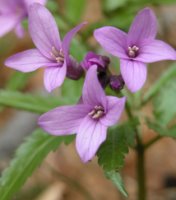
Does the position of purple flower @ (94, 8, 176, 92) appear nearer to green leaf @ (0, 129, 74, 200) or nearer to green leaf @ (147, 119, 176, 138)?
green leaf @ (147, 119, 176, 138)

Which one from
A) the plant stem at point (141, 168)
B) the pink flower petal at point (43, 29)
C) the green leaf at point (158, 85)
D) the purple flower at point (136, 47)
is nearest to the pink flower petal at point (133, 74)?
the purple flower at point (136, 47)

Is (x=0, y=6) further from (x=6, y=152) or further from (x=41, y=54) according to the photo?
(x=6, y=152)

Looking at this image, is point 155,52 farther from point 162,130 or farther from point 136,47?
point 162,130

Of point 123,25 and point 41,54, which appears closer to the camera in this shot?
point 41,54

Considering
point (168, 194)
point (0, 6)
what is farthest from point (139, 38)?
point (168, 194)

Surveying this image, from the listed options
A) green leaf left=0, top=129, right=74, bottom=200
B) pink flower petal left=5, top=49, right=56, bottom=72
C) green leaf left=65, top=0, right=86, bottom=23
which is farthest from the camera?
green leaf left=65, top=0, right=86, bottom=23

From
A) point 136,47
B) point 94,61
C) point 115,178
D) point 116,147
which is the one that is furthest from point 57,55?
point 115,178

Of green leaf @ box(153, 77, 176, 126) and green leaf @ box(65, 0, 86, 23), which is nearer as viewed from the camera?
green leaf @ box(153, 77, 176, 126)

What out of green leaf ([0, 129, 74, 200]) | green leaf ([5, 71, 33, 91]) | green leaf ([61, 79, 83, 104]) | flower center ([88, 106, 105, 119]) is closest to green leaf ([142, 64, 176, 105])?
green leaf ([61, 79, 83, 104])
